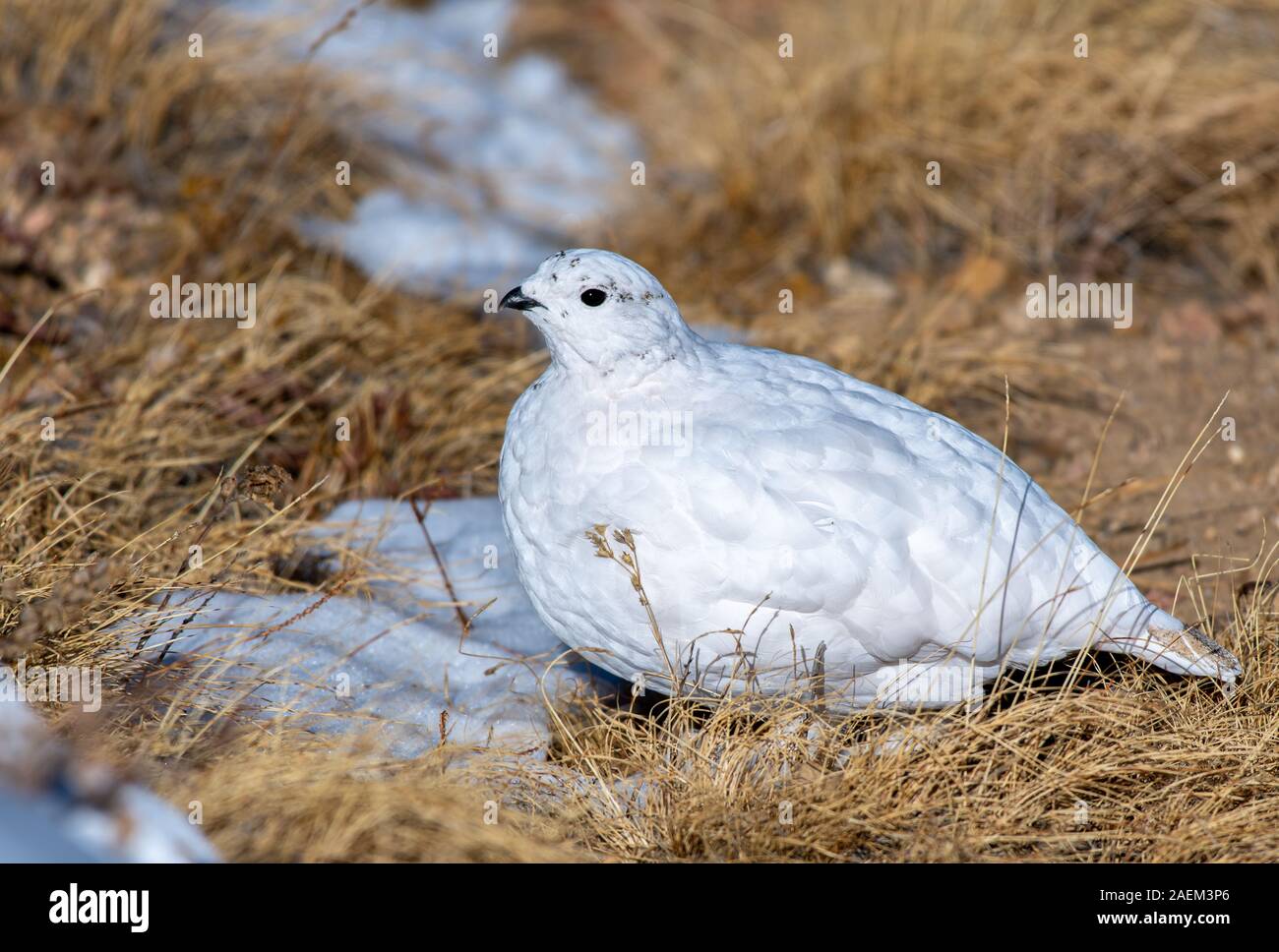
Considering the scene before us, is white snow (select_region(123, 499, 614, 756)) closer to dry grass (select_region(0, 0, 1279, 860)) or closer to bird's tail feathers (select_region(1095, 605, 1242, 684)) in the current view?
dry grass (select_region(0, 0, 1279, 860))

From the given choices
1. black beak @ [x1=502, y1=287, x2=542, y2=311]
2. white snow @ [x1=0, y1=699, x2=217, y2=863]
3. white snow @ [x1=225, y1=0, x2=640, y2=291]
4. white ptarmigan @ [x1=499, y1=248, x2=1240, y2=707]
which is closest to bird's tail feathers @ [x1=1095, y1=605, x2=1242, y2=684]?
white ptarmigan @ [x1=499, y1=248, x2=1240, y2=707]

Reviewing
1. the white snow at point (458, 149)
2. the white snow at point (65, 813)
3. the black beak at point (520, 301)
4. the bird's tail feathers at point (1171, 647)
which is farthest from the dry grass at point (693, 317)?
the black beak at point (520, 301)

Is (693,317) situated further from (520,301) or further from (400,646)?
(520,301)

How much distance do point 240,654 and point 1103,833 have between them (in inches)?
76.3

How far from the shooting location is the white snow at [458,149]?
5.76 metres

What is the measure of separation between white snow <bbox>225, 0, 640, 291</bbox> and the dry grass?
246 millimetres

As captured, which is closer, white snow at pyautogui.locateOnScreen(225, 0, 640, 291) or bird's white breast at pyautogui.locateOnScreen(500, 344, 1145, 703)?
bird's white breast at pyautogui.locateOnScreen(500, 344, 1145, 703)

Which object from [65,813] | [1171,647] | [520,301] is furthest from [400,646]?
[1171,647]

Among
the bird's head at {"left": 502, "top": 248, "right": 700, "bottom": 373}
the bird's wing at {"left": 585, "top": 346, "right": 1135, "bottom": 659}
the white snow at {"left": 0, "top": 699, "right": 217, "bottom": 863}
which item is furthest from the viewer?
the bird's head at {"left": 502, "top": 248, "right": 700, "bottom": 373}

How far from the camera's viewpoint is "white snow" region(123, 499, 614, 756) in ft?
9.81

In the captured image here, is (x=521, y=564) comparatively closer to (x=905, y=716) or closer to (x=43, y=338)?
(x=905, y=716)

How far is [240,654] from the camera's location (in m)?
3.05

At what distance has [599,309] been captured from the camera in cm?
276

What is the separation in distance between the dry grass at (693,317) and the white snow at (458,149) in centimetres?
25
